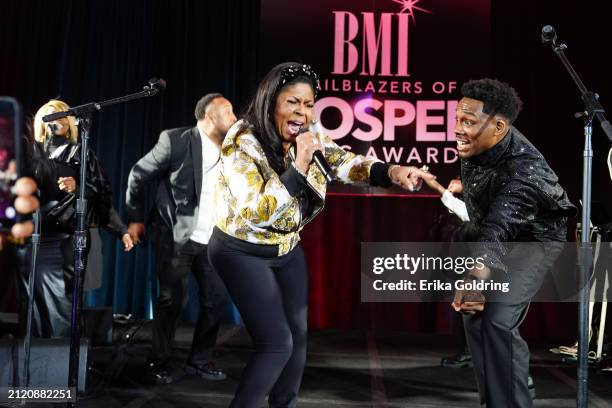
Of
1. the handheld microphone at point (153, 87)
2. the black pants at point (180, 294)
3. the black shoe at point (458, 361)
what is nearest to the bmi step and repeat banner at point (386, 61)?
the black shoe at point (458, 361)

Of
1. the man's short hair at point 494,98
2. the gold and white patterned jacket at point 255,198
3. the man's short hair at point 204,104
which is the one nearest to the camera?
the gold and white patterned jacket at point 255,198

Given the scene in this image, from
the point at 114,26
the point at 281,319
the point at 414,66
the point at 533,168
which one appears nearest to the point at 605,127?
the point at 533,168

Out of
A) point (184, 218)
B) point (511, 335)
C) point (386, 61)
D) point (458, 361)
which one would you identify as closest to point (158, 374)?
point (184, 218)

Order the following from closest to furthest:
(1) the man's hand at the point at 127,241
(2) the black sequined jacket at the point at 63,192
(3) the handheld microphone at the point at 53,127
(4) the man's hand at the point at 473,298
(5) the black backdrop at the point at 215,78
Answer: (4) the man's hand at the point at 473,298 < (2) the black sequined jacket at the point at 63,192 < (3) the handheld microphone at the point at 53,127 < (1) the man's hand at the point at 127,241 < (5) the black backdrop at the point at 215,78

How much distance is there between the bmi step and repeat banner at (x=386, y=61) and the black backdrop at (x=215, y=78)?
0.63 feet

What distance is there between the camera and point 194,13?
627 cm

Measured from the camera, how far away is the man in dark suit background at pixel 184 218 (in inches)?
158

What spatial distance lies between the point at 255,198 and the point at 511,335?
1.17 metres

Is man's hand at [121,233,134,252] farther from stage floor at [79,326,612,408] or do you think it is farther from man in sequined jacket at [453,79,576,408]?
man in sequined jacket at [453,79,576,408]

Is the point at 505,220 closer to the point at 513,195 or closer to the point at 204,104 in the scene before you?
the point at 513,195

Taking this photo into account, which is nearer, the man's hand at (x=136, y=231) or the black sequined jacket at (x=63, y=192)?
the black sequined jacket at (x=63, y=192)

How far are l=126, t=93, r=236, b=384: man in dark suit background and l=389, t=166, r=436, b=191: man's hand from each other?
1.76 m

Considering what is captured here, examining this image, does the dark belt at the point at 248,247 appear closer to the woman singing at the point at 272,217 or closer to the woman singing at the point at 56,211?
the woman singing at the point at 272,217

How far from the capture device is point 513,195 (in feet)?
8.41
